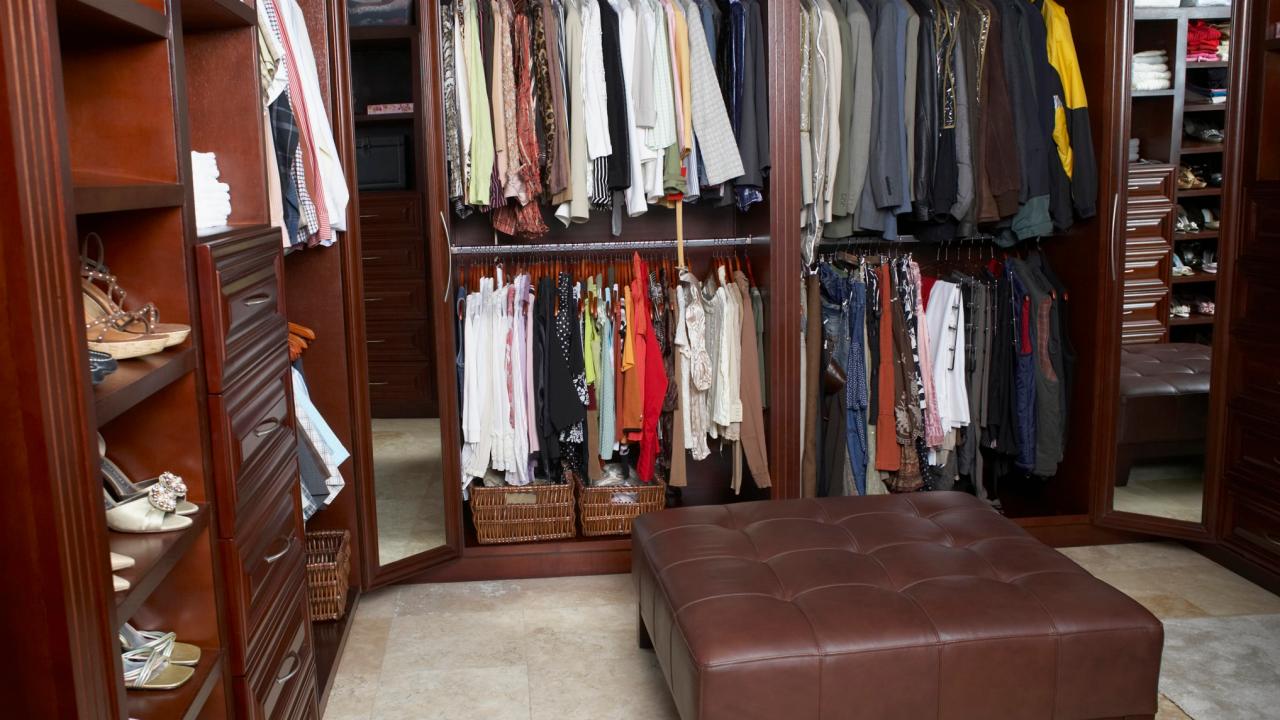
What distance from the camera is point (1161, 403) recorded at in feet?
11.8

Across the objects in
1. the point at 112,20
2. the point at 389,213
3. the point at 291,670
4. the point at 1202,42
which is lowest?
the point at 291,670

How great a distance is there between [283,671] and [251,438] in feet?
1.63

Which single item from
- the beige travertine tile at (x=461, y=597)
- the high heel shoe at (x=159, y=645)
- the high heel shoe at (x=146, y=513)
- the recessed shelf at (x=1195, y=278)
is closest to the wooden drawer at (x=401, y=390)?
the beige travertine tile at (x=461, y=597)

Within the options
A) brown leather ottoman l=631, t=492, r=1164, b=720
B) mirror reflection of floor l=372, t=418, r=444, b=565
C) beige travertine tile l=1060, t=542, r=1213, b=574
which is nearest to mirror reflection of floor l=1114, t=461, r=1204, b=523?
beige travertine tile l=1060, t=542, r=1213, b=574

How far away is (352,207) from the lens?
3.07 meters

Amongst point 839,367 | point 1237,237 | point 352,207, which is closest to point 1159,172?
point 1237,237

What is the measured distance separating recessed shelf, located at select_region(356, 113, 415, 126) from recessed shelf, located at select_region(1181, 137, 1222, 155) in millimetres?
2464

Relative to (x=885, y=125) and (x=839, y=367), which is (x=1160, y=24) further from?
(x=839, y=367)

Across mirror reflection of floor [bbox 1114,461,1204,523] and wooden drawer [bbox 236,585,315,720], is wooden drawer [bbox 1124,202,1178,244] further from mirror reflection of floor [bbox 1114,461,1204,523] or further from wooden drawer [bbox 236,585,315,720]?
wooden drawer [bbox 236,585,315,720]

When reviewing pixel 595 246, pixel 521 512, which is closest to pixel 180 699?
pixel 521 512

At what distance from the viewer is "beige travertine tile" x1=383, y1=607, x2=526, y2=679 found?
9.52 feet

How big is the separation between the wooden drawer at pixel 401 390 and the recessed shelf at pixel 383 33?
0.97 meters

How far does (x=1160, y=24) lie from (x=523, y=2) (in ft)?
6.74

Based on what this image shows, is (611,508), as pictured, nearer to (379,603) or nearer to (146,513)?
(379,603)
